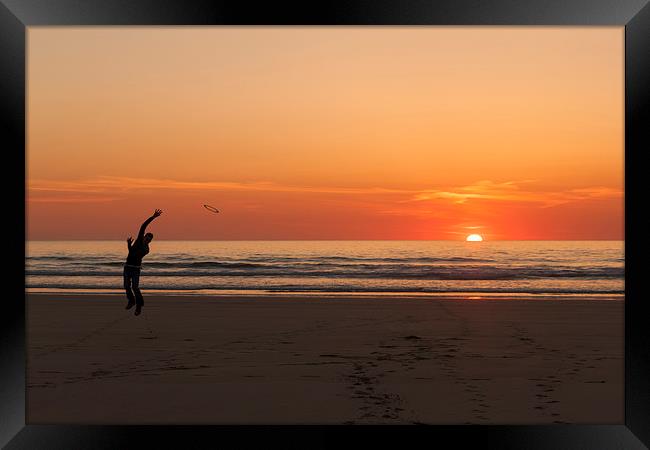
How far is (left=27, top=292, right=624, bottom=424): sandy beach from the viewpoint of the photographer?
17.0ft

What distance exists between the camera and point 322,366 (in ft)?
22.3

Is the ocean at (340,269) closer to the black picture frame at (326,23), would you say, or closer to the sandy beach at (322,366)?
the sandy beach at (322,366)

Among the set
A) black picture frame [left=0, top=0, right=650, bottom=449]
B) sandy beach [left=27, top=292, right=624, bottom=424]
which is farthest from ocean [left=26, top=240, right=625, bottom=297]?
black picture frame [left=0, top=0, right=650, bottom=449]

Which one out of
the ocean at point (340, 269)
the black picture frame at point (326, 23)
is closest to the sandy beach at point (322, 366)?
the black picture frame at point (326, 23)

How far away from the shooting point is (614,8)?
12.8ft

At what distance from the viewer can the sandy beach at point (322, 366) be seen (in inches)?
205

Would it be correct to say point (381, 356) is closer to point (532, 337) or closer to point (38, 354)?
point (532, 337)

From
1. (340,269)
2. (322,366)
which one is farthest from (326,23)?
(340,269)

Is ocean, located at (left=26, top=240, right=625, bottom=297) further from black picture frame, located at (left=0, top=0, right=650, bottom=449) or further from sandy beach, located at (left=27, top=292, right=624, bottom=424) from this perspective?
black picture frame, located at (left=0, top=0, right=650, bottom=449)

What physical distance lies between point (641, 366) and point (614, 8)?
188 centimetres

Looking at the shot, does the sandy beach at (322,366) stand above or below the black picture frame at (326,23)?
below

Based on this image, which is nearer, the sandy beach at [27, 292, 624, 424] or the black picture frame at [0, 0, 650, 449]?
the black picture frame at [0, 0, 650, 449]

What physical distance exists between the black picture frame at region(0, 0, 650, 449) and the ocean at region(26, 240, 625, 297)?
1248 cm

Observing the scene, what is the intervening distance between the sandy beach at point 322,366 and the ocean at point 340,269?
615 centimetres
